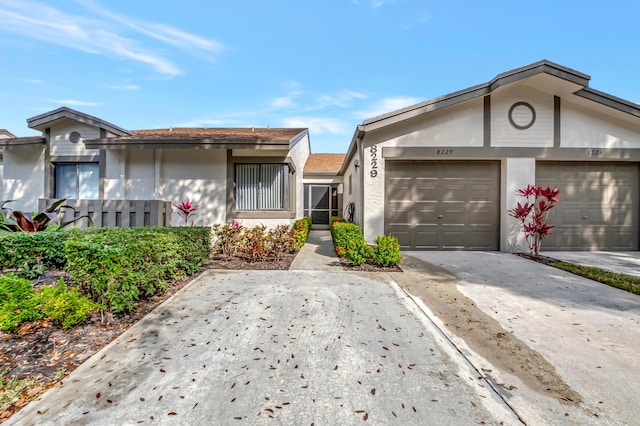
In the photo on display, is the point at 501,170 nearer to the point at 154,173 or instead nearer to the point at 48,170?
the point at 154,173

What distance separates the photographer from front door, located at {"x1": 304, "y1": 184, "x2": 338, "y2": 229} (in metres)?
16.7

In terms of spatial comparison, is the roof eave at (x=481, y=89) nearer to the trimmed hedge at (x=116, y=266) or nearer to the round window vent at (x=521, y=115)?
the round window vent at (x=521, y=115)

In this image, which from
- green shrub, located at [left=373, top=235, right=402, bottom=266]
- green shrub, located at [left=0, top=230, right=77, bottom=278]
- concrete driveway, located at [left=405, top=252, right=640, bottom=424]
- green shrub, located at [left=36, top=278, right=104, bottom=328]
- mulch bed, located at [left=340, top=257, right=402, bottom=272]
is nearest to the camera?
concrete driveway, located at [left=405, top=252, right=640, bottom=424]

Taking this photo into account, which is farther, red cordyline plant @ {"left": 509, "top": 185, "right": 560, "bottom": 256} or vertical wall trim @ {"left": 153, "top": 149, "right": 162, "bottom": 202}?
vertical wall trim @ {"left": 153, "top": 149, "right": 162, "bottom": 202}

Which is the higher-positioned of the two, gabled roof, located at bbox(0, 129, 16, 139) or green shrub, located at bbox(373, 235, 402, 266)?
gabled roof, located at bbox(0, 129, 16, 139)

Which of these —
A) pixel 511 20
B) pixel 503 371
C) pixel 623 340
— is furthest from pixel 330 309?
pixel 511 20

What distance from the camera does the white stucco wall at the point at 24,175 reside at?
29.8 feet

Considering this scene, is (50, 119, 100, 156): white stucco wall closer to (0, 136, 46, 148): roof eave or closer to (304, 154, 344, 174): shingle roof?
(0, 136, 46, 148): roof eave

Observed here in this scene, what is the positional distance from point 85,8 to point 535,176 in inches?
526

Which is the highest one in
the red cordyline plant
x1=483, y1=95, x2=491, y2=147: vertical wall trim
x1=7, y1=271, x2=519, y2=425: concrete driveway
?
x1=483, y1=95, x2=491, y2=147: vertical wall trim

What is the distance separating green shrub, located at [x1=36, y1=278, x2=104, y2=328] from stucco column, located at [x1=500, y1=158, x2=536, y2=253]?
32.0 feet

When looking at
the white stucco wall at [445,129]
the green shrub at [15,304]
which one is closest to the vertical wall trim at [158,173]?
the green shrub at [15,304]

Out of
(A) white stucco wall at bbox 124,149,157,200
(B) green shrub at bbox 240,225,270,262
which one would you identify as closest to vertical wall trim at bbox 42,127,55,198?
(A) white stucco wall at bbox 124,149,157,200

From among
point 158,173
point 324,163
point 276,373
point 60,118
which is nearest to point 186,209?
point 158,173
